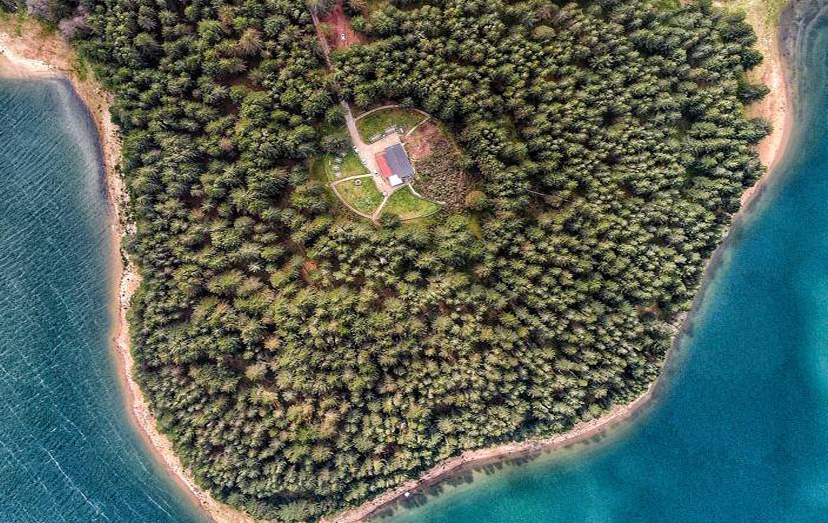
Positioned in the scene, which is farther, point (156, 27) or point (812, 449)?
point (812, 449)

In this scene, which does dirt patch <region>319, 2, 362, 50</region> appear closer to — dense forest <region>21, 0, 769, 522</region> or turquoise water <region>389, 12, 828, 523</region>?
dense forest <region>21, 0, 769, 522</region>

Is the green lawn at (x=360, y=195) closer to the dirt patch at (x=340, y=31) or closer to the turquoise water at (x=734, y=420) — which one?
the dirt patch at (x=340, y=31)

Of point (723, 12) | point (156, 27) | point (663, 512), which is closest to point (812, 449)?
point (663, 512)

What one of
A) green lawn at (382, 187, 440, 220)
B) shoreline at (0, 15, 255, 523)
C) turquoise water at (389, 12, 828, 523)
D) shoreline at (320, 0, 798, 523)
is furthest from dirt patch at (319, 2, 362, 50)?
turquoise water at (389, 12, 828, 523)

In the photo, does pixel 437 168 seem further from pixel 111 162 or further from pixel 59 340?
pixel 59 340

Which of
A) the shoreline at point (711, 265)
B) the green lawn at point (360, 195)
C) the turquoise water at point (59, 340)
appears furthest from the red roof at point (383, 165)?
the turquoise water at point (59, 340)

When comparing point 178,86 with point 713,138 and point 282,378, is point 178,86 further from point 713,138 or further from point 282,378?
point 713,138
